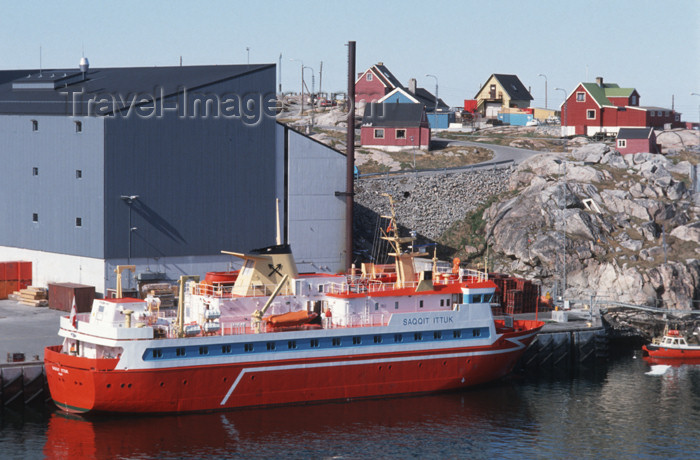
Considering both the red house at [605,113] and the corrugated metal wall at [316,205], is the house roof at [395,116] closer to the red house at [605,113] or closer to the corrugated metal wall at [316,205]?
the red house at [605,113]

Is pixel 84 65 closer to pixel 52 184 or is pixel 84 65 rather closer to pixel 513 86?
pixel 52 184

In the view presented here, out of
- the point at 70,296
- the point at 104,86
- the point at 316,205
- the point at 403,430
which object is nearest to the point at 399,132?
the point at 316,205

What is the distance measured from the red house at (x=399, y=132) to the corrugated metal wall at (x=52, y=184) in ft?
114

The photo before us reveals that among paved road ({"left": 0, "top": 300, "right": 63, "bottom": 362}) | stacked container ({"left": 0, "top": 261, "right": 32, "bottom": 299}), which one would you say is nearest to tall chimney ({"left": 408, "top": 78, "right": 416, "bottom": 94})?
stacked container ({"left": 0, "top": 261, "right": 32, "bottom": 299})

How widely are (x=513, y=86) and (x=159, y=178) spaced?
2826 inches

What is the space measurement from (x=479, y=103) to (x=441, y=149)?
3442cm

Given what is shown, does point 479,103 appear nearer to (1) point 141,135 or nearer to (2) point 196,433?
(1) point 141,135

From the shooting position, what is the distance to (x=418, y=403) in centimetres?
4619

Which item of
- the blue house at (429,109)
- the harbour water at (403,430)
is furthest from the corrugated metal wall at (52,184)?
the blue house at (429,109)

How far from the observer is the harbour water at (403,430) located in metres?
39.1

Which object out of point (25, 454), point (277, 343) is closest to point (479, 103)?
point (277, 343)

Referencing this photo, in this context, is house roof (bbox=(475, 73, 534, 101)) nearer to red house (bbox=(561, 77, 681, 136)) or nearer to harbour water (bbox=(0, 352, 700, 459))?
red house (bbox=(561, 77, 681, 136))

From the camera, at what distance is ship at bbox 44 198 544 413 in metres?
41.7

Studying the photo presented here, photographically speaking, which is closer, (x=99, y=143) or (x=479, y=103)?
(x=99, y=143)
